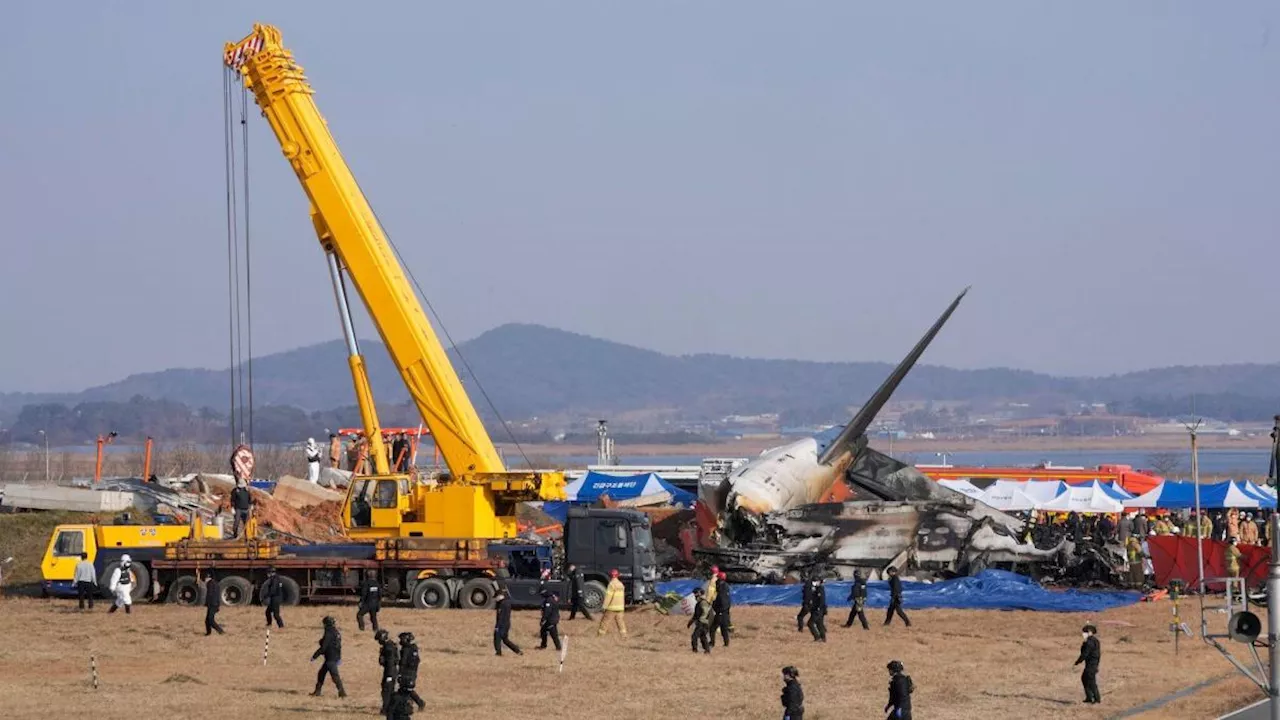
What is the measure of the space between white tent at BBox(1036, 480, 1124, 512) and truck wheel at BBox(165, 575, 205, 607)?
3207 cm

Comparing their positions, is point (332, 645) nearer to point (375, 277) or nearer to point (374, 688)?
point (374, 688)

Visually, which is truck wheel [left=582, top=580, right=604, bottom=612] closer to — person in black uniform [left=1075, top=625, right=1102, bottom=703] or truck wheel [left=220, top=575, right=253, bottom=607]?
truck wheel [left=220, top=575, right=253, bottom=607]

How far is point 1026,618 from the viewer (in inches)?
1501

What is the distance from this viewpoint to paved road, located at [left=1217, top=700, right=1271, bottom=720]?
82.7 feet

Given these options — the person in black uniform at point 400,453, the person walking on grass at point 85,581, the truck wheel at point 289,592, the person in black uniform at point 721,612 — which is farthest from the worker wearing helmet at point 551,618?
the person in black uniform at point 400,453

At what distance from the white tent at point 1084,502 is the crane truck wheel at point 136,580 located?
3258 cm

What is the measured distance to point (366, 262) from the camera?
40375 millimetres

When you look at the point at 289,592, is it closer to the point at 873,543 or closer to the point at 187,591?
the point at 187,591

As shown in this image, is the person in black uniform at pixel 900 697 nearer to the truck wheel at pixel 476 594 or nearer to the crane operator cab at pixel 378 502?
the truck wheel at pixel 476 594

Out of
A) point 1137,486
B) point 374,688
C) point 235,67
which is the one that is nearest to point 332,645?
point 374,688

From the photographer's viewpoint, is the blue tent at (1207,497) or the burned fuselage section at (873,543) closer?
the burned fuselage section at (873,543)

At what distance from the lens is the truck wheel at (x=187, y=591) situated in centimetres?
3953

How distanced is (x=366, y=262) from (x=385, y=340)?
1.86 metres

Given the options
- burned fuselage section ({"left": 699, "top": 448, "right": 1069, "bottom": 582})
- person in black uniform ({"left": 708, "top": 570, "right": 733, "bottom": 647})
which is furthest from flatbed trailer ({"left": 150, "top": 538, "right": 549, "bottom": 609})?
burned fuselage section ({"left": 699, "top": 448, "right": 1069, "bottom": 582})
